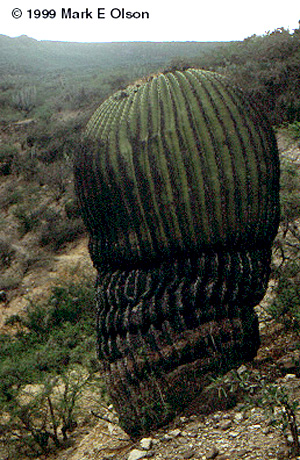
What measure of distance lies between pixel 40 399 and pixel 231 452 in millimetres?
2262

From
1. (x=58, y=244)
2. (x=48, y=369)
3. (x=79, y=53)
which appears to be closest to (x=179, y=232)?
(x=48, y=369)

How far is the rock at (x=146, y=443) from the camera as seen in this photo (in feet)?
12.2

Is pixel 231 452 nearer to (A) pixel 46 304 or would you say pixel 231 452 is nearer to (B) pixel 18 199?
(A) pixel 46 304

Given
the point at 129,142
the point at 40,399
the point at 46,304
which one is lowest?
the point at 46,304

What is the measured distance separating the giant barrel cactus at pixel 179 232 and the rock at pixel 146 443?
0.12 m

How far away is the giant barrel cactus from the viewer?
3830 millimetres

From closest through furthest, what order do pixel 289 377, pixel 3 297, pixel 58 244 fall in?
pixel 289 377 < pixel 3 297 < pixel 58 244

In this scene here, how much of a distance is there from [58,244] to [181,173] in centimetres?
711

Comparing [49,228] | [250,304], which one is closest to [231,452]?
[250,304]

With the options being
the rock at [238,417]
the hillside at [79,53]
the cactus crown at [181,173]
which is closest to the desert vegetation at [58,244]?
the rock at [238,417]

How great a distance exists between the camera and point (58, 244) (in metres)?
10.6

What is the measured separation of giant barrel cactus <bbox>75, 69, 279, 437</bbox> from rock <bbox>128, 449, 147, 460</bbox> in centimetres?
24

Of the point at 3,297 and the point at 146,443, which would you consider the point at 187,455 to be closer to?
the point at 146,443

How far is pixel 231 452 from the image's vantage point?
10.5ft
